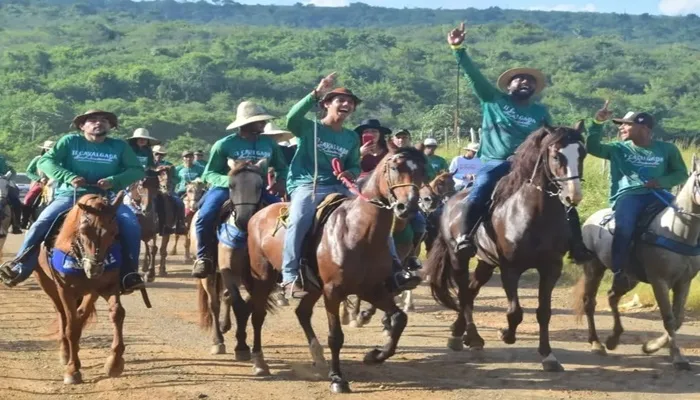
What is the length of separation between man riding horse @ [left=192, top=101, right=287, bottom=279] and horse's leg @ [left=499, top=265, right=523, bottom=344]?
8.79 feet

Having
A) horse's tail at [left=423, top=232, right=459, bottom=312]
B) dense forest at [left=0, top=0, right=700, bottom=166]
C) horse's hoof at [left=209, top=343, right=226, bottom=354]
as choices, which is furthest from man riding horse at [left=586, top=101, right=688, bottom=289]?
dense forest at [left=0, top=0, right=700, bottom=166]

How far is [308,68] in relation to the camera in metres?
121

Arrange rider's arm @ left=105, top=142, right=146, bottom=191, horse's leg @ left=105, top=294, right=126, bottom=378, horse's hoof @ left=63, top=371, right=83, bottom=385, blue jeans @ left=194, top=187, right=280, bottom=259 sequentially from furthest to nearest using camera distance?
blue jeans @ left=194, top=187, right=280, bottom=259, rider's arm @ left=105, top=142, right=146, bottom=191, horse's leg @ left=105, top=294, right=126, bottom=378, horse's hoof @ left=63, top=371, right=83, bottom=385

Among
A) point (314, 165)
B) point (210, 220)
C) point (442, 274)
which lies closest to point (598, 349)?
point (442, 274)

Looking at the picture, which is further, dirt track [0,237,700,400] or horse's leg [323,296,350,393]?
dirt track [0,237,700,400]

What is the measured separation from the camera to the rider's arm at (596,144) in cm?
1295

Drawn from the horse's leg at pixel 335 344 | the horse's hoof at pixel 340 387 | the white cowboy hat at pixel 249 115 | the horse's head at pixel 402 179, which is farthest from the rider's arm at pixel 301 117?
the horse's hoof at pixel 340 387

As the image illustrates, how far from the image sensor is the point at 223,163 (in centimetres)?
1274

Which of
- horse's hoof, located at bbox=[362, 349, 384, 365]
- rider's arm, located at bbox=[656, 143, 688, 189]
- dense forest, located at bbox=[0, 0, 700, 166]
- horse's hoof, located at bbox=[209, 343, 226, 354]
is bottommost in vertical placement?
dense forest, located at bbox=[0, 0, 700, 166]

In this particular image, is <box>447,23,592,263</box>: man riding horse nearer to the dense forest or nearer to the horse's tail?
the horse's tail

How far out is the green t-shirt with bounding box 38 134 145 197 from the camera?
11.7 meters

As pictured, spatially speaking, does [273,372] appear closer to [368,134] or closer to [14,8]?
[368,134]

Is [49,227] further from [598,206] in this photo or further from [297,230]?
[598,206]

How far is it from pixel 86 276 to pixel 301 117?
2535 mm
